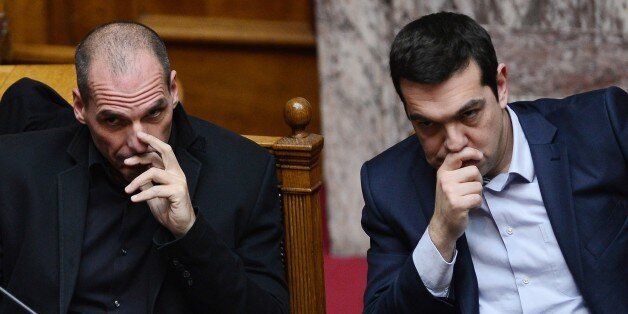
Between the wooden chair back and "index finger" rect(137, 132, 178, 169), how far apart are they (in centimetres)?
26

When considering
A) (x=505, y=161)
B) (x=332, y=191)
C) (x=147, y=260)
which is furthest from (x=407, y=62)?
(x=332, y=191)

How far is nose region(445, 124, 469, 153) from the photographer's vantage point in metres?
2.07

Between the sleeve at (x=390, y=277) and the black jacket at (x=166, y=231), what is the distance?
6.9 inches

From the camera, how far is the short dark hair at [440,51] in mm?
2070

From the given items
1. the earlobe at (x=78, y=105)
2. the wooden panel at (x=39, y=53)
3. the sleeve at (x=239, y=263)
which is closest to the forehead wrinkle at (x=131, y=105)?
the earlobe at (x=78, y=105)

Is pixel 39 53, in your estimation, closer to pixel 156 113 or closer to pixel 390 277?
pixel 156 113

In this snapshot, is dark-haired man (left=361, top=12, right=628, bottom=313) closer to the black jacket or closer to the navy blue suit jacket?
the navy blue suit jacket

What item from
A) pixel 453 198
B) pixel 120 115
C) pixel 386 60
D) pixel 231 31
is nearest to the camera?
pixel 453 198

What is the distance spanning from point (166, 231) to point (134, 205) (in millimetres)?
147

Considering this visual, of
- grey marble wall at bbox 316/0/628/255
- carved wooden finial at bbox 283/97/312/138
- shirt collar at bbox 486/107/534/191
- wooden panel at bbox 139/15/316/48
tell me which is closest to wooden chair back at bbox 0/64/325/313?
carved wooden finial at bbox 283/97/312/138

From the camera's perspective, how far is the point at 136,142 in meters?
2.14

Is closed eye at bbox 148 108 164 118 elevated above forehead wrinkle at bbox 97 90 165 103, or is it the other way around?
forehead wrinkle at bbox 97 90 165 103

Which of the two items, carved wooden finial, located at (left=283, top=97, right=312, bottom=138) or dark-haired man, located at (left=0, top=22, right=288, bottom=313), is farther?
carved wooden finial, located at (left=283, top=97, right=312, bottom=138)

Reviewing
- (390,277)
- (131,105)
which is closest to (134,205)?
(131,105)
